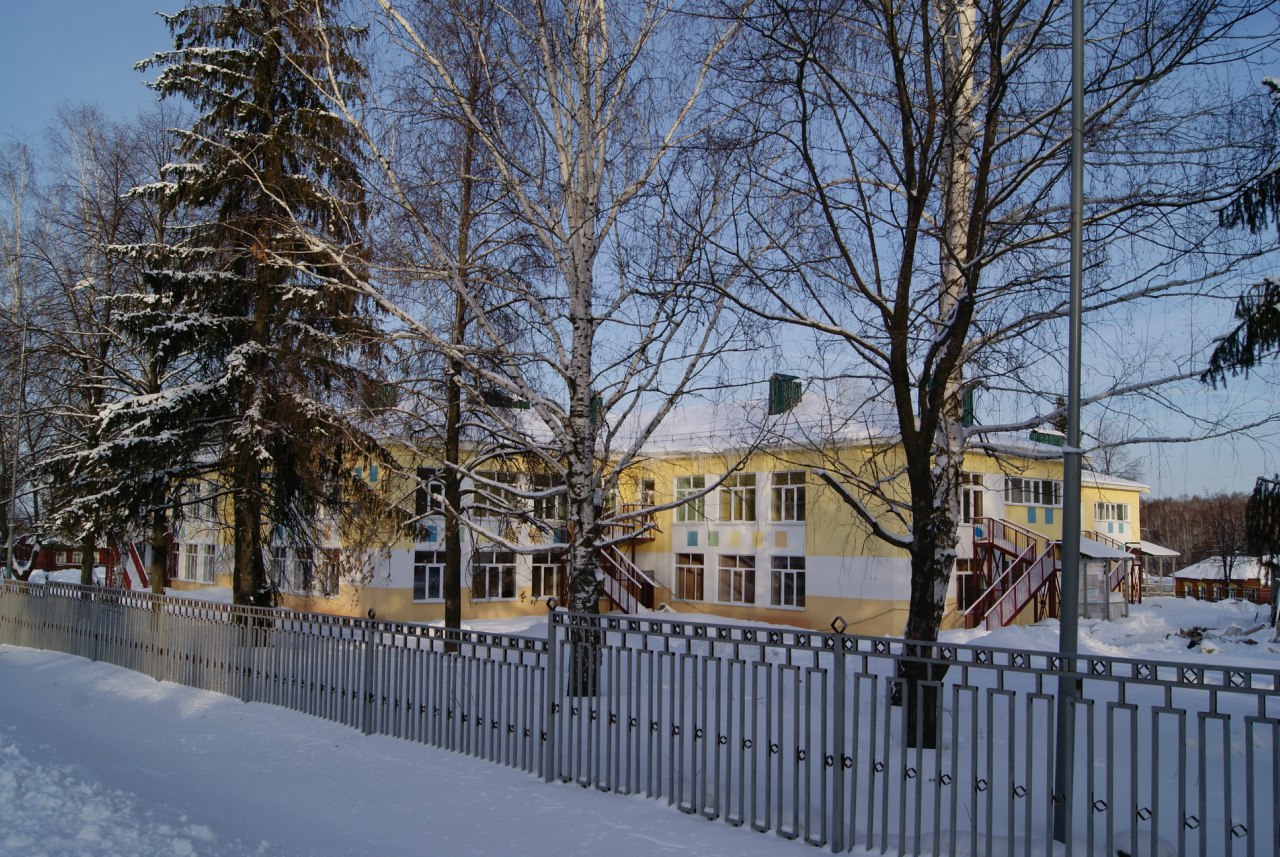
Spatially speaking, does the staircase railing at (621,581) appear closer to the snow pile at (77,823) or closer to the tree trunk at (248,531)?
the tree trunk at (248,531)

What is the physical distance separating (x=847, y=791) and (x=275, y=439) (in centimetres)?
→ 1198

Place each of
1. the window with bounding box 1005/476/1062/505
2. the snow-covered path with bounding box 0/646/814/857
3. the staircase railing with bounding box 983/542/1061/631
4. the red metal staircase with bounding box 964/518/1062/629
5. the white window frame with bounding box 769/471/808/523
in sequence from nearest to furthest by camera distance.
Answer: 1. the snow-covered path with bounding box 0/646/814/857
2. the staircase railing with bounding box 983/542/1061/631
3. the red metal staircase with bounding box 964/518/1062/629
4. the white window frame with bounding box 769/471/808/523
5. the window with bounding box 1005/476/1062/505

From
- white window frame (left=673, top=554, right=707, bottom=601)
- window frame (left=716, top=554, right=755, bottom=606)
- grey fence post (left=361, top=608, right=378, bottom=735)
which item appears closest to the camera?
grey fence post (left=361, top=608, right=378, bottom=735)

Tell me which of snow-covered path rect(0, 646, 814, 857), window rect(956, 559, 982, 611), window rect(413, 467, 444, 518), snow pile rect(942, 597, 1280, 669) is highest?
window rect(413, 467, 444, 518)

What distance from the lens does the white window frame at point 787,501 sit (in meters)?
29.7

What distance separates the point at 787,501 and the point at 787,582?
2.57 m

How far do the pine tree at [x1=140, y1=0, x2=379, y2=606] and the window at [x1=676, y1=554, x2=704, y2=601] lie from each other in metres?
17.5

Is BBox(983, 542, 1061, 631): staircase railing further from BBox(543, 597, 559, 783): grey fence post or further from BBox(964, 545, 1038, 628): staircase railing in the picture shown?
BBox(543, 597, 559, 783): grey fence post

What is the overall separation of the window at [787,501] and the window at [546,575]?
7.58 meters

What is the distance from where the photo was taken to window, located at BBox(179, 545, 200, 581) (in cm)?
3731

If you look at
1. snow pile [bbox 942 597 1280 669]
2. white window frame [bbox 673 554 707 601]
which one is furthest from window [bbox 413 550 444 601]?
snow pile [bbox 942 597 1280 669]

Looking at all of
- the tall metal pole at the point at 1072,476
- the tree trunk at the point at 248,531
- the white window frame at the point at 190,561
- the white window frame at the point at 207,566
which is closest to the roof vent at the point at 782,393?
the tall metal pole at the point at 1072,476

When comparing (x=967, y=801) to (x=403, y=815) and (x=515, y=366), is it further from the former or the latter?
(x=515, y=366)

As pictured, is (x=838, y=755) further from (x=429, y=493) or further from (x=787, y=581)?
(x=787, y=581)
